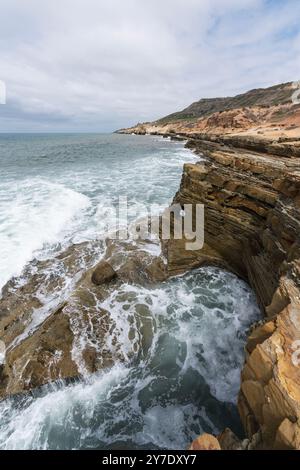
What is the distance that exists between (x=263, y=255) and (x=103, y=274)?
17.5 feet

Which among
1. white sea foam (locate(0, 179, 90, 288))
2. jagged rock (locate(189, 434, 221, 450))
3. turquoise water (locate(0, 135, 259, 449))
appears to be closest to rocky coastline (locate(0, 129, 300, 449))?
jagged rock (locate(189, 434, 221, 450))

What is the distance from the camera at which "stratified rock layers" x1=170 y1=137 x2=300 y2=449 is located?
3.36 m

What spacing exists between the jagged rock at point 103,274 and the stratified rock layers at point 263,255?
7.73 feet

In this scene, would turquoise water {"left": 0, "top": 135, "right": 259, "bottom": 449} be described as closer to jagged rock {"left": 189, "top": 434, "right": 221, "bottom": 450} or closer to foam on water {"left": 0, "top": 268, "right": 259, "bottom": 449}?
foam on water {"left": 0, "top": 268, "right": 259, "bottom": 449}

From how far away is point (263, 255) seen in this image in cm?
776

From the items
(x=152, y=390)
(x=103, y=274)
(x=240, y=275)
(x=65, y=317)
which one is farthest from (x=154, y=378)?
(x=240, y=275)

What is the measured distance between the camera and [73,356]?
6465 millimetres

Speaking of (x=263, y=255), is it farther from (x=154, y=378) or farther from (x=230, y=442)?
(x=230, y=442)

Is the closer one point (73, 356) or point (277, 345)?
point (277, 345)

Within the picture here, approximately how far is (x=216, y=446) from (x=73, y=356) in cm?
431

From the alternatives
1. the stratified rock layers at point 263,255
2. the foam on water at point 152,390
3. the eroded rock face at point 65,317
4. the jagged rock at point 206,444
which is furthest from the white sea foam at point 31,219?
the jagged rock at point 206,444

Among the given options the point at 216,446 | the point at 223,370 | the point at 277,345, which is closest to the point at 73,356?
the point at 223,370

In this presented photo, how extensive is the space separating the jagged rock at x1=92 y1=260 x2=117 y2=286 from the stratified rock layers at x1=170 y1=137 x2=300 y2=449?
2356 millimetres

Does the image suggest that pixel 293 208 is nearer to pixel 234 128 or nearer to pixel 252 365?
pixel 252 365
